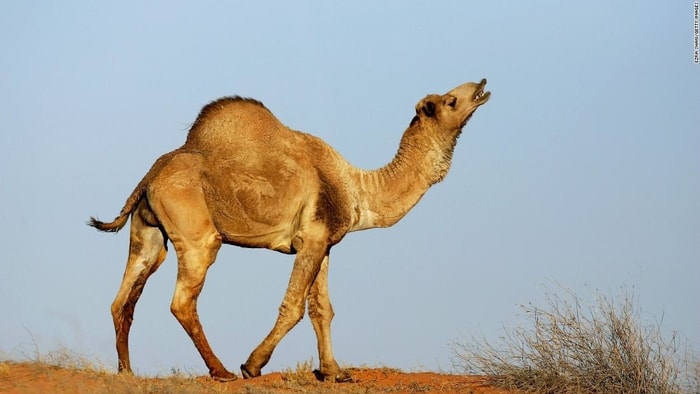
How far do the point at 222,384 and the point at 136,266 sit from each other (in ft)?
7.29

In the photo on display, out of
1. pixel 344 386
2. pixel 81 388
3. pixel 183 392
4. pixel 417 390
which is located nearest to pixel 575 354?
pixel 417 390

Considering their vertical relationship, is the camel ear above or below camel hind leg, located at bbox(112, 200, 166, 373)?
above

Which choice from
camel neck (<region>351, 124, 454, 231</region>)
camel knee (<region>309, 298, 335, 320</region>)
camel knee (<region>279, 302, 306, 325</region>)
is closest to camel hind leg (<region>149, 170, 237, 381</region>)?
camel knee (<region>279, 302, 306, 325</region>)

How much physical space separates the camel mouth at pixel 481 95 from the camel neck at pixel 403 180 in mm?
680

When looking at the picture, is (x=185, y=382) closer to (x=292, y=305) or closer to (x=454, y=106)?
(x=292, y=305)

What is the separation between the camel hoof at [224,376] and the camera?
12.4 metres

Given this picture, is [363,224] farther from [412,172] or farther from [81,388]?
[81,388]

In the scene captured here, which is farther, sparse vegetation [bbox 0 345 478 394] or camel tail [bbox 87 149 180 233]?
camel tail [bbox 87 149 180 233]

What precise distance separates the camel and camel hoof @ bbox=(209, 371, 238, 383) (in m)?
0.01

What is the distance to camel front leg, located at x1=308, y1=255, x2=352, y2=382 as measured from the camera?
1338 centimetres

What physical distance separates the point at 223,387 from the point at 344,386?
5.45ft

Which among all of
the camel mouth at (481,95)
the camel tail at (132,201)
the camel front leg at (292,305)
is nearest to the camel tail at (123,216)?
the camel tail at (132,201)

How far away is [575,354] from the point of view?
12.4 meters

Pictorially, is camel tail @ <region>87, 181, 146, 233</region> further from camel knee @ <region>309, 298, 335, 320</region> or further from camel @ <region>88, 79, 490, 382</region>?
camel knee @ <region>309, 298, 335, 320</region>
